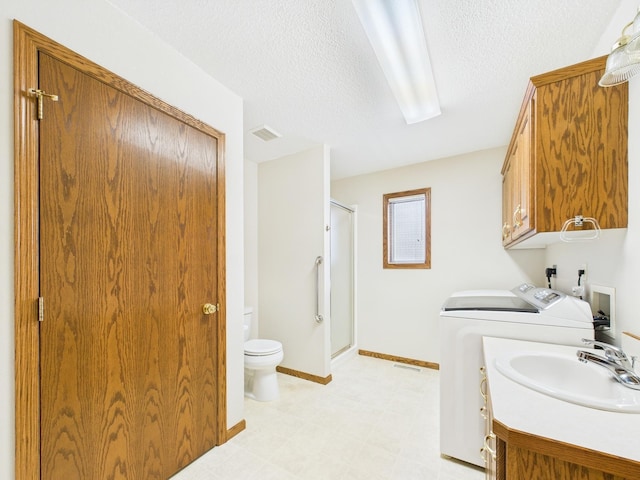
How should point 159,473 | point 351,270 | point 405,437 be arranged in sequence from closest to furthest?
1. point 159,473
2. point 405,437
3. point 351,270

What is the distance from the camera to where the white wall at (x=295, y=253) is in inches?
109

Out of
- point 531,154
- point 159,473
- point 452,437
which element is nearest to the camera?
point 531,154

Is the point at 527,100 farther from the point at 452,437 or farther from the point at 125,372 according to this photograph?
the point at 125,372

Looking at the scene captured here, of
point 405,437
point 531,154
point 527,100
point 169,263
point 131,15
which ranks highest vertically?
point 131,15

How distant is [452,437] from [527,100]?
1940mm

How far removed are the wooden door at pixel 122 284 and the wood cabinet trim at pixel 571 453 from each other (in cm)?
155

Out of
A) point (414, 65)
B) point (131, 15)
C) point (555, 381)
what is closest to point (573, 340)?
point (555, 381)

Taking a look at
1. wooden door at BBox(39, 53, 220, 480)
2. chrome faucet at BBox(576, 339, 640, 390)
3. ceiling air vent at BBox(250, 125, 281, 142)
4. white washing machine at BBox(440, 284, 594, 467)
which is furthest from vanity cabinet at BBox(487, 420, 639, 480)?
ceiling air vent at BBox(250, 125, 281, 142)

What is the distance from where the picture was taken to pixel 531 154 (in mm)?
1359

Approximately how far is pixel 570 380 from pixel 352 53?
1922 millimetres

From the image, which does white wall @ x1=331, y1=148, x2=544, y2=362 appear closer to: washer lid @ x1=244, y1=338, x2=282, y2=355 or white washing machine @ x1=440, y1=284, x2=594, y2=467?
white washing machine @ x1=440, y1=284, x2=594, y2=467

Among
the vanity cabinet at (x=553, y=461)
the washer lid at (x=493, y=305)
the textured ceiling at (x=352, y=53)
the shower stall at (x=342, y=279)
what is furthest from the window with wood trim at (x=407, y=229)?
the vanity cabinet at (x=553, y=461)

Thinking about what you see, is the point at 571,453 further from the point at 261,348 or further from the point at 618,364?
the point at 261,348

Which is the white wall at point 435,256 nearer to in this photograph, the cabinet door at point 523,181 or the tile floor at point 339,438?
the tile floor at point 339,438
